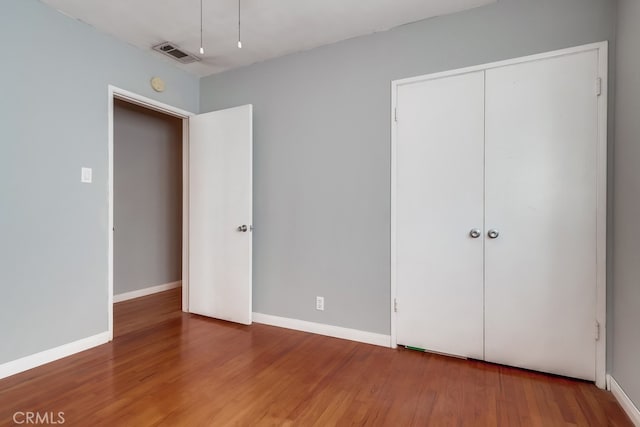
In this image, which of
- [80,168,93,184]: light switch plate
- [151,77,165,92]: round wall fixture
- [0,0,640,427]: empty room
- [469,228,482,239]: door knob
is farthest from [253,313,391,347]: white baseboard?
[151,77,165,92]: round wall fixture

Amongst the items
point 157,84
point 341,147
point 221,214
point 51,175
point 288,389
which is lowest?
point 288,389

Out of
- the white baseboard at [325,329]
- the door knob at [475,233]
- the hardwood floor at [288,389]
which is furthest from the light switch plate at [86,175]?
the door knob at [475,233]

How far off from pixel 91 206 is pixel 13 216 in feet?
1.62

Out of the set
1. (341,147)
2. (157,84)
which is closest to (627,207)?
(341,147)

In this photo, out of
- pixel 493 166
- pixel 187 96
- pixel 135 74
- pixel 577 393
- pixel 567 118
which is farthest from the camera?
pixel 187 96

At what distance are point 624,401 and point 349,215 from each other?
2.02 metres

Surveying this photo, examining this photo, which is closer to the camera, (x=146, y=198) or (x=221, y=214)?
(x=221, y=214)

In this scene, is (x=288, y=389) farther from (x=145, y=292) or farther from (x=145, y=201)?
(x=145, y=201)

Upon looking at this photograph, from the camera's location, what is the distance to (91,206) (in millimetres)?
2588

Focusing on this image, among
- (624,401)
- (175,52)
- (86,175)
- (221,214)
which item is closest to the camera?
(624,401)

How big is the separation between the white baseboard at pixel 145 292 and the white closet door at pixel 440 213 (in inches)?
130

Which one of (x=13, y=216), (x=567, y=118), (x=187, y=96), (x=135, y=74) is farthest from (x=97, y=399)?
(x=567, y=118)

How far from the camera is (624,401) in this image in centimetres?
178

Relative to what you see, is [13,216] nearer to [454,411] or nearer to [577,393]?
[454,411]
